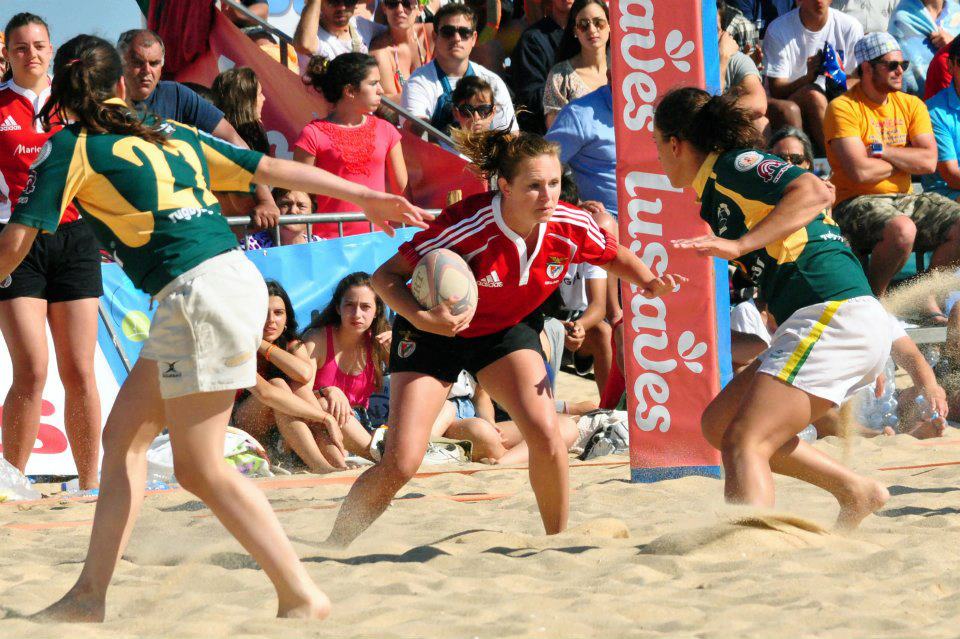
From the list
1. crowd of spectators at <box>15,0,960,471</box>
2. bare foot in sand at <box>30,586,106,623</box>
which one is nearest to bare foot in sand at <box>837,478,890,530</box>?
bare foot in sand at <box>30,586,106,623</box>

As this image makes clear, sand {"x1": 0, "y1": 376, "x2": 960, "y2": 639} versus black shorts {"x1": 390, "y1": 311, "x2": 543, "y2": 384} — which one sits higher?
black shorts {"x1": 390, "y1": 311, "x2": 543, "y2": 384}

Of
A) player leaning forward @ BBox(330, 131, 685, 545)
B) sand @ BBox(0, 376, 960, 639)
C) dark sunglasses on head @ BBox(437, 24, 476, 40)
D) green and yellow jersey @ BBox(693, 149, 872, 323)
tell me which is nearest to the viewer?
sand @ BBox(0, 376, 960, 639)

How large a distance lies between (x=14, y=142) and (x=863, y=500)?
4369 millimetres

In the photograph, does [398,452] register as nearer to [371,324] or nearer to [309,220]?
[371,324]

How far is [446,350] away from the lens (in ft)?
16.0

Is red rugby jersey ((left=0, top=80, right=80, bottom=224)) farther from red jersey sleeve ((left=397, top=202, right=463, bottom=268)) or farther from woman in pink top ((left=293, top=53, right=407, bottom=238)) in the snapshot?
red jersey sleeve ((left=397, top=202, right=463, bottom=268))

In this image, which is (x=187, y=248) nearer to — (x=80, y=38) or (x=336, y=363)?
(x=80, y=38)

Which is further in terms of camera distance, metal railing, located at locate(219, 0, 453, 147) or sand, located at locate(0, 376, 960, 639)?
metal railing, located at locate(219, 0, 453, 147)

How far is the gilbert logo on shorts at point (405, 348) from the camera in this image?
4.85m

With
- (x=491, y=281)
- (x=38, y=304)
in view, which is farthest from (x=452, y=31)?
(x=491, y=281)

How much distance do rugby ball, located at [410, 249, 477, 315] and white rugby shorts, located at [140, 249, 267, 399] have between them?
3.05ft

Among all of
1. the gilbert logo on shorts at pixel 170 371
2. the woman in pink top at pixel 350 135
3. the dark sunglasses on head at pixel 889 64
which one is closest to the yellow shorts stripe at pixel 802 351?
the gilbert logo on shorts at pixel 170 371

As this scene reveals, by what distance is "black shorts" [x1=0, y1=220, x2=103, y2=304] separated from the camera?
237 inches

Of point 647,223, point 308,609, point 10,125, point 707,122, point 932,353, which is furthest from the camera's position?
point 932,353
